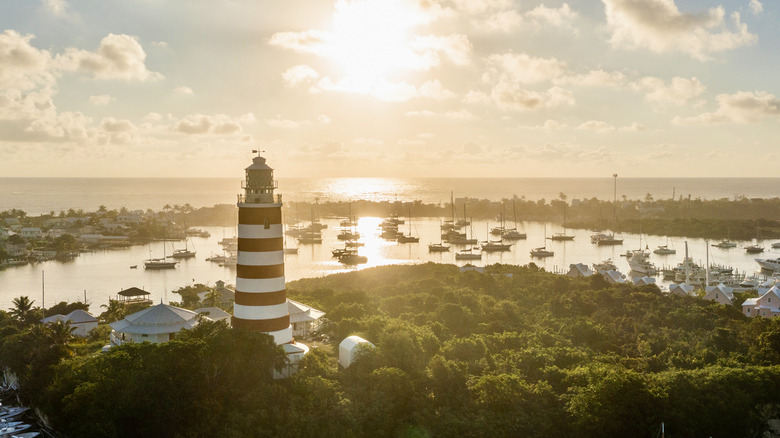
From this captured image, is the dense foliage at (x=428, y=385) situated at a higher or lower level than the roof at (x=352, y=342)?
lower

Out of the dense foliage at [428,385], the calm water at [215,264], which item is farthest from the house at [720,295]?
the calm water at [215,264]

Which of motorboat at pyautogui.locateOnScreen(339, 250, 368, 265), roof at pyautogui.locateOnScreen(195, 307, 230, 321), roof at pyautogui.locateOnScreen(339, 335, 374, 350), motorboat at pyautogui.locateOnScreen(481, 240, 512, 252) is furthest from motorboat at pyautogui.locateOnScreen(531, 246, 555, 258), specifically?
roof at pyautogui.locateOnScreen(339, 335, 374, 350)

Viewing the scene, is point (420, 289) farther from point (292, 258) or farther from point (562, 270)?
point (292, 258)

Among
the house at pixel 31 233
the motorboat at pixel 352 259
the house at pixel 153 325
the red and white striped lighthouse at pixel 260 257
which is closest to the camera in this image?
the red and white striped lighthouse at pixel 260 257

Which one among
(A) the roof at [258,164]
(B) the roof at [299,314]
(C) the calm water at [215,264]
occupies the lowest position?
(C) the calm water at [215,264]

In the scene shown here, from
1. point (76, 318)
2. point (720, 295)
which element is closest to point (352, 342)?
point (76, 318)

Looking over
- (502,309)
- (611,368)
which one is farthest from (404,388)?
(502,309)

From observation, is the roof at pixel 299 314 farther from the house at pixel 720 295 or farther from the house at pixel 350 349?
the house at pixel 720 295

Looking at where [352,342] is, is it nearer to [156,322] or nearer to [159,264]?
[156,322]
